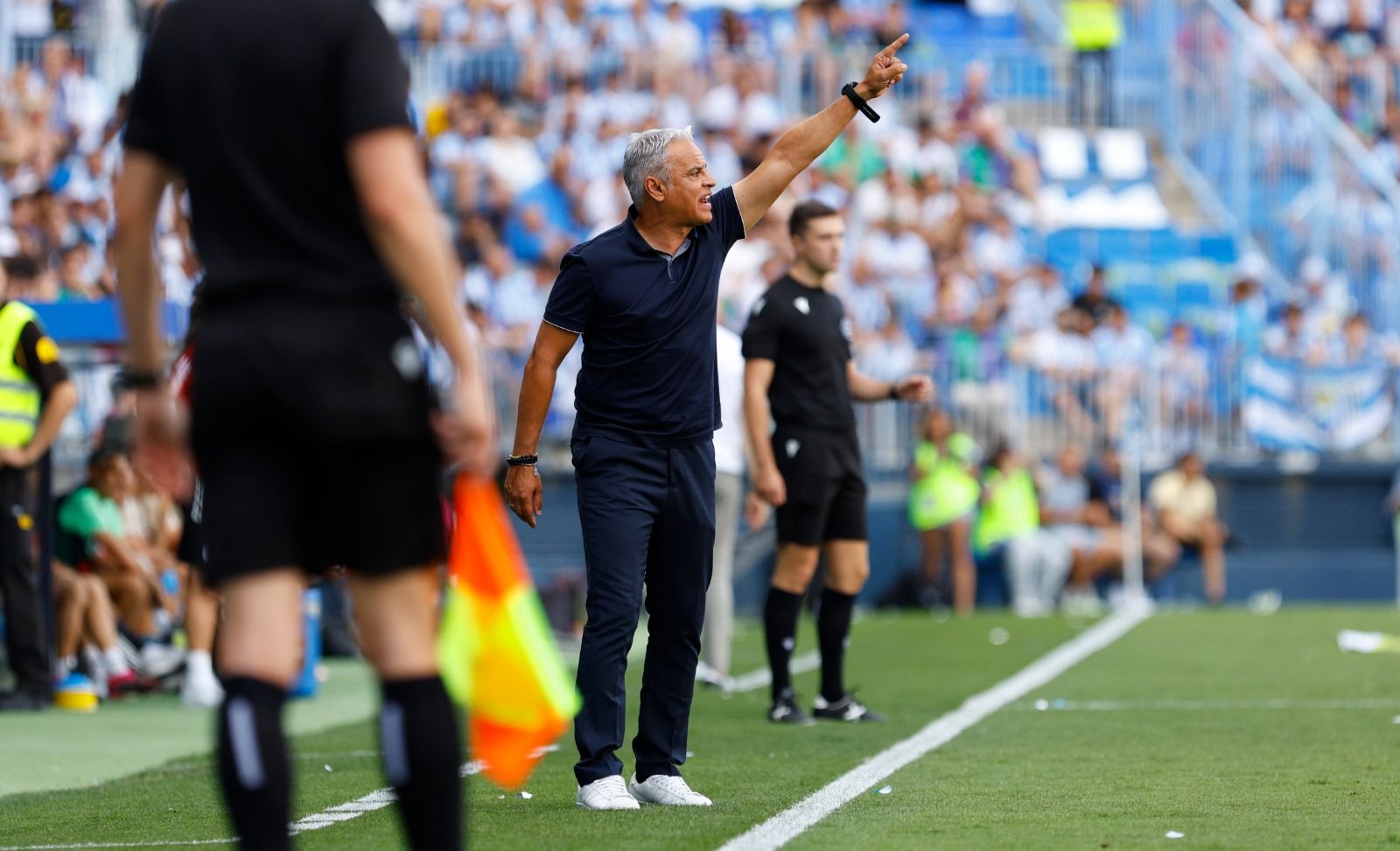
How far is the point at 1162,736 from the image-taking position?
8828mm

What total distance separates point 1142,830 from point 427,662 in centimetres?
268

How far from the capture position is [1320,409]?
21781 mm

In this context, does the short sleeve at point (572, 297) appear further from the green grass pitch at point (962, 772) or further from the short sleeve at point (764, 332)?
the short sleeve at point (764, 332)

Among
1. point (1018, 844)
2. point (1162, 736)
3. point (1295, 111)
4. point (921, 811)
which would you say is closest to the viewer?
point (1018, 844)

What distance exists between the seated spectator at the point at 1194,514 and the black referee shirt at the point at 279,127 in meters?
17.7

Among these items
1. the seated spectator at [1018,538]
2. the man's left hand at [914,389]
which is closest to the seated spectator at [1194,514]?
the seated spectator at [1018,538]

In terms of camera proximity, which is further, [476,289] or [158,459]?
[476,289]

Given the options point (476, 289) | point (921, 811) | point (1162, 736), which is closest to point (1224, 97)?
point (476, 289)

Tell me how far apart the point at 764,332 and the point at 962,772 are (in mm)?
2717

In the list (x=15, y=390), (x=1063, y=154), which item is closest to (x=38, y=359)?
(x=15, y=390)

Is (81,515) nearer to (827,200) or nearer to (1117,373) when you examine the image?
(827,200)

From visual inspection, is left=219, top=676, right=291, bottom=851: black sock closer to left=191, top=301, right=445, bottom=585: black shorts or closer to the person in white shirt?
left=191, top=301, right=445, bottom=585: black shorts

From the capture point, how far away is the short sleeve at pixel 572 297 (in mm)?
6762

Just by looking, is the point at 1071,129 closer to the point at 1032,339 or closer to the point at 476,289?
the point at 1032,339
